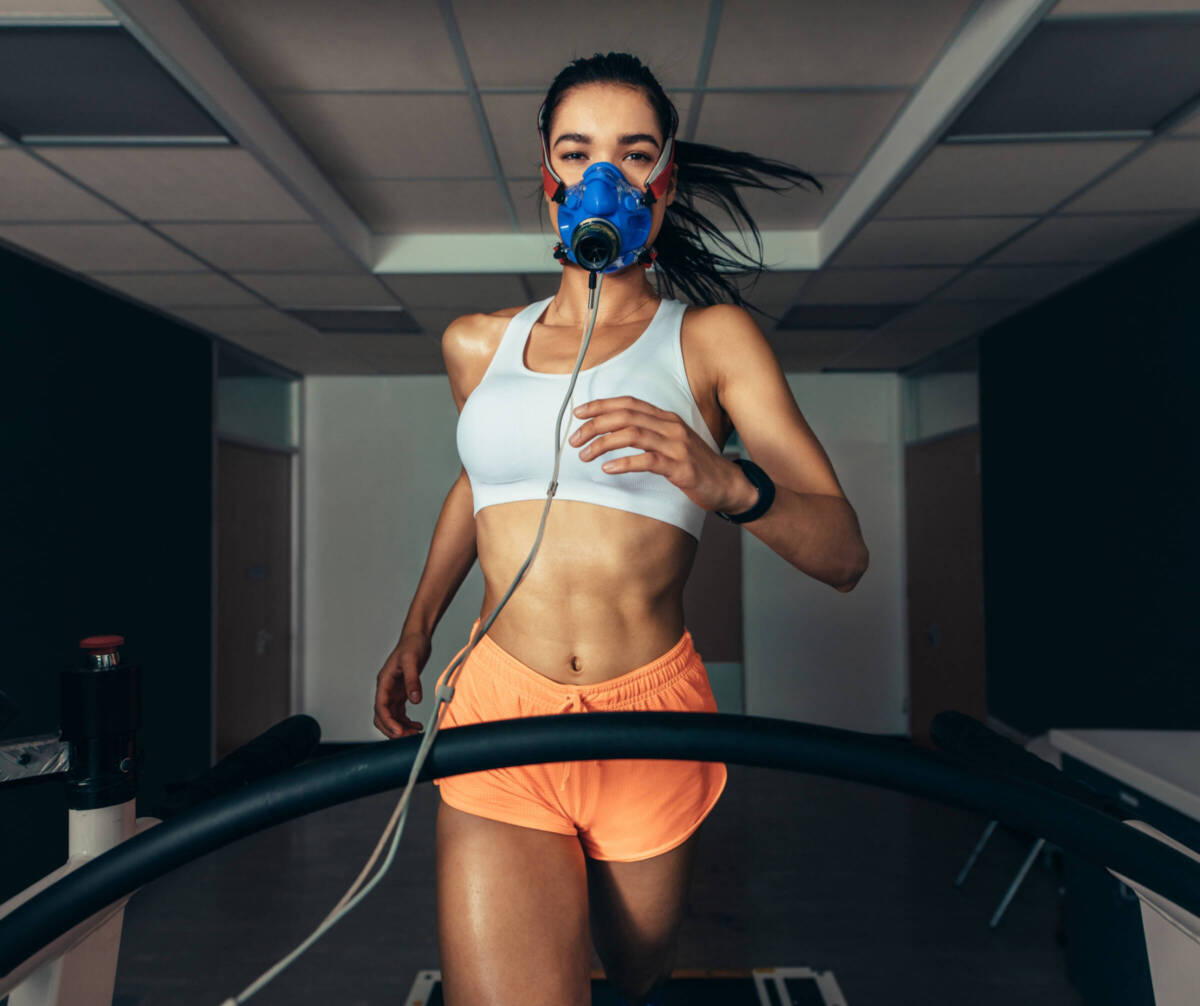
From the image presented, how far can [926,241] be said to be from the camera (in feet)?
10.3

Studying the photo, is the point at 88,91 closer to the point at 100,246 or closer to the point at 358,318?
the point at 100,246

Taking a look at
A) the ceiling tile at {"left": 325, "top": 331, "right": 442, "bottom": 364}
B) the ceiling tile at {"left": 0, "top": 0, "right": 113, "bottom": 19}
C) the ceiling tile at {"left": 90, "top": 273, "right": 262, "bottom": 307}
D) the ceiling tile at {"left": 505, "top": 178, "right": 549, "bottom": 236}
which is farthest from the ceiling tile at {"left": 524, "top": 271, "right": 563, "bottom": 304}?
the ceiling tile at {"left": 0, "top": 0, "right": 113, "bottom": 19}

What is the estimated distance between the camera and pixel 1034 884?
10.4 feet

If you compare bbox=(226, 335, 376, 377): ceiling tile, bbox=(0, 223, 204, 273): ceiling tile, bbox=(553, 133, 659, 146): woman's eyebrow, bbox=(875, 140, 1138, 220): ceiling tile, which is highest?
bbox=(875, 140, 1138, 220): ceiling tile

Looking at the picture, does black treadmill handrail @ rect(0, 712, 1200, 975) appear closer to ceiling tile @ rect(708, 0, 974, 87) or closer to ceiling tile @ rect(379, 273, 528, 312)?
ceiling tile @ rect(708, 0, 974, 87)

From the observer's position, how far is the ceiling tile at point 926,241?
2947 mm

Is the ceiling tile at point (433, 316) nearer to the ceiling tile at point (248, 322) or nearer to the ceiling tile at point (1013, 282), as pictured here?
the ceiling tile at point (248, 322)

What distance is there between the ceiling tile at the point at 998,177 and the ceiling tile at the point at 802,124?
22cm

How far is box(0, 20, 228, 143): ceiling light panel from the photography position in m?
1.81

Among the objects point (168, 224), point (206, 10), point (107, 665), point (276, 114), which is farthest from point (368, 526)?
point (107, 665)

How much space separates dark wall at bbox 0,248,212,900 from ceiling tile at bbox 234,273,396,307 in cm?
65

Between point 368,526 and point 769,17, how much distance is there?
4.49 metres

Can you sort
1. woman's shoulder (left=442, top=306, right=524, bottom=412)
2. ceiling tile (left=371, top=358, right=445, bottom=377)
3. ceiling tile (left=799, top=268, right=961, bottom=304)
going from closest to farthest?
woman's shoulder (left=442, top=306, right=524, bottom=412) < ceiling tile (left=799, top=268, right=961, bottom=304) < ceiling tile (left=371, top=358, right=445, bottom=377)

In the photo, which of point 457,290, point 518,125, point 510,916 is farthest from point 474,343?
point 457,290
